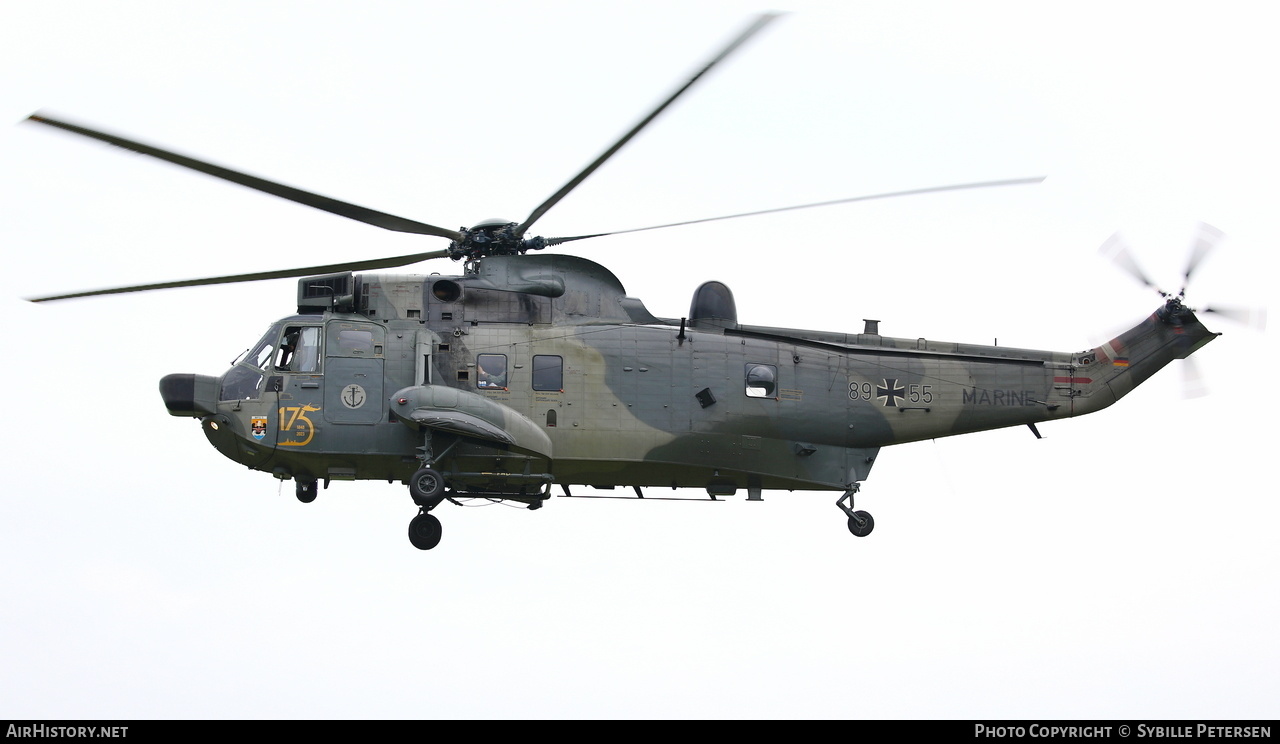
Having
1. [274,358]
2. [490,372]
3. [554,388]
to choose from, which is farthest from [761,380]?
[274,358]

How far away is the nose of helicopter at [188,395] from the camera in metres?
18.0

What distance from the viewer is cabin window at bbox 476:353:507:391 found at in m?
18.5

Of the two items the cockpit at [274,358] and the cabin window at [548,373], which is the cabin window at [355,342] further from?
the cabin window at [548,373]

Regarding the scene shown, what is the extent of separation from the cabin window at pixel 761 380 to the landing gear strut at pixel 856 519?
1858 mm

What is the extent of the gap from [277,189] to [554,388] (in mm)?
4501

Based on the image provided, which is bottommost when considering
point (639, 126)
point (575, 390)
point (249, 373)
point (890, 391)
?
point (575, 390)

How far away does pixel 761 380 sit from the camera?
19.2 meters

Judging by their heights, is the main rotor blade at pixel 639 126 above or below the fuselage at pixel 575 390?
above

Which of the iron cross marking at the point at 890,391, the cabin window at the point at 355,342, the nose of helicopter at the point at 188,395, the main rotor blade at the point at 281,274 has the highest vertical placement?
the main rotor blade at the point at 281,274

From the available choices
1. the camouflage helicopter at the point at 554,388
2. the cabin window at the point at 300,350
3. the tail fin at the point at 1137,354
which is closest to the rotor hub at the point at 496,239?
the camouflage helicopter at the point at 554,388

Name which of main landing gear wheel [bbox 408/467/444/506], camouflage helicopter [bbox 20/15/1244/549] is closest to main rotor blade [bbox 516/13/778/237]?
camouflage helicopter [bbox 20/15/1244/549]

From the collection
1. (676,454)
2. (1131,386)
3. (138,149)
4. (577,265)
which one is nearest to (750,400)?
(676,454)

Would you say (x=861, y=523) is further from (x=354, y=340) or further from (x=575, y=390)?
(x=354, y=340)

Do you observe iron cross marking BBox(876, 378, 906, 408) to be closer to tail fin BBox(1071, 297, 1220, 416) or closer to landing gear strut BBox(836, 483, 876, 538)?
landing gear strut BBox(836, 483, 876, 538)
